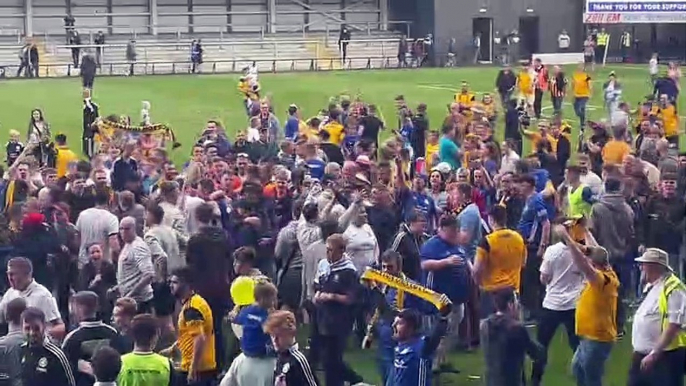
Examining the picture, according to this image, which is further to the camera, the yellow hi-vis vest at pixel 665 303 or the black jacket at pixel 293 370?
the yellow hi-vis vest at pixel 665 303

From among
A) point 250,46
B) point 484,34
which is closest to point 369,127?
point 250,46

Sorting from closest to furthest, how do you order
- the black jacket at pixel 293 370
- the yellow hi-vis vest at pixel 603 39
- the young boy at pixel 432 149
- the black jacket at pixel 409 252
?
the black jacket at pixel 293 370, the black jacket at pixel 409 252, the young boy at pixel 432 149, the yellow hi-vis vest at pixel 603 39

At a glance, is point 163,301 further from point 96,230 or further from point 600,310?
point 600,310

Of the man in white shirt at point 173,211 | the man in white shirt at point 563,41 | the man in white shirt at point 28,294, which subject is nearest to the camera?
the man in white shirt at point 28,294

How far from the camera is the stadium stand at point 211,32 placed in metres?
48.4

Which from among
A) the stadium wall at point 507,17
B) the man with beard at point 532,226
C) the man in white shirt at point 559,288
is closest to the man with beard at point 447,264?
the man in white shirt at point 559,288

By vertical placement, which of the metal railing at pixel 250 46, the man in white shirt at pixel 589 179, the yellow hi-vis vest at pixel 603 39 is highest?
the yellow hi-vis vest at pixel 603 39

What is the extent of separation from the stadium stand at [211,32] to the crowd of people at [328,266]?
32421 mm

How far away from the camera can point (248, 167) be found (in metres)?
14.0

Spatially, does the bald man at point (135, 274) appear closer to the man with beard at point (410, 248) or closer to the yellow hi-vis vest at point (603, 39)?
the man with beard at point (410, 248)

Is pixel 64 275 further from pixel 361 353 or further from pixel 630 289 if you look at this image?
pixel 630 289

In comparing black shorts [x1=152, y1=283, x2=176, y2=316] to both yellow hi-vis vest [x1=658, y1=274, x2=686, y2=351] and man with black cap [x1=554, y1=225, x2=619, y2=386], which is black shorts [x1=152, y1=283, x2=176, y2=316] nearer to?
man with black cap [x1=554, y1=225, x2=619, y2=386]

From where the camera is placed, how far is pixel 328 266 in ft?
33.1

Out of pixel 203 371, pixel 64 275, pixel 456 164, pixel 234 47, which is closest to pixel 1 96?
pixel 234 47
